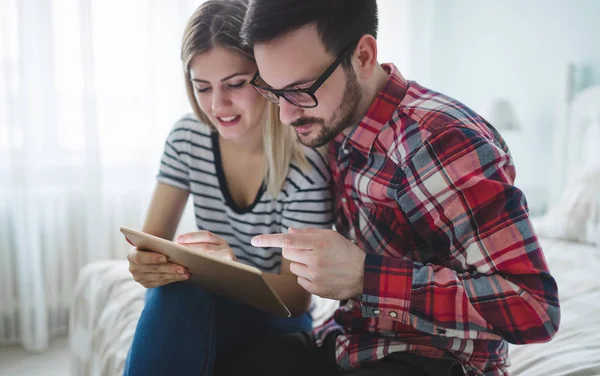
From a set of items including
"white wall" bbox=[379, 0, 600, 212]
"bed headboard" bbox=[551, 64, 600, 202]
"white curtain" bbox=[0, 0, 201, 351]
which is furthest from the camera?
"white wall" bbox=[379, 0, 600, 212]

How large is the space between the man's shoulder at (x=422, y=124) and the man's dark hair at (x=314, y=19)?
0.51ft

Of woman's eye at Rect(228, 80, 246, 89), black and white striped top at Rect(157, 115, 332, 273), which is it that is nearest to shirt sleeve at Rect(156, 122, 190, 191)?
black and white striped top at Rect(157, 115, 332, 273)

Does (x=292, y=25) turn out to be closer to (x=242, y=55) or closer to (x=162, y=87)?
(x=242, y=55)

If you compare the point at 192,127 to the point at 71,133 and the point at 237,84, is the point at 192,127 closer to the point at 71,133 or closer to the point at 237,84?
the point at 237,84

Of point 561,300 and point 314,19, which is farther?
point 561,300

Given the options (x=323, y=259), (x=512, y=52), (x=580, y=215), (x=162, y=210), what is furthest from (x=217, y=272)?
(x=512, y=52)

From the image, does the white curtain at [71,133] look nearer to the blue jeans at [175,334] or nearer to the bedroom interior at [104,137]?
the bedroom interior at [104,137]

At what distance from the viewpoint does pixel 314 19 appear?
90cm

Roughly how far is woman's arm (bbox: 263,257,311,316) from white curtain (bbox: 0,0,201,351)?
153 cm

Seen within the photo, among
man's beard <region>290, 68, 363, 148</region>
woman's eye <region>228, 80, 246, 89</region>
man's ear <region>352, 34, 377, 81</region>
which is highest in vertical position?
man's ear <region>352, 34, 377, 81</region>

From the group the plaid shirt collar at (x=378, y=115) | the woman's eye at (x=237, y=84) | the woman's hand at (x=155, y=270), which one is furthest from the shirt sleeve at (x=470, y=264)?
the woman's eye at (x=237, y=84)

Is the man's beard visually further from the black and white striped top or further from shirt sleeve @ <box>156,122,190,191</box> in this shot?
shirt sleeve @ <box>156,122,190,191</box>

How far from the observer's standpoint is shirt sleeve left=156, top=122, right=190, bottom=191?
133 centimetres

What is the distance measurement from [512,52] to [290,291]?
2.59 metres
